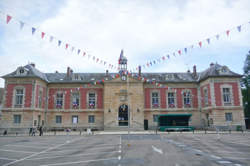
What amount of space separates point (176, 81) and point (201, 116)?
25.1 feet

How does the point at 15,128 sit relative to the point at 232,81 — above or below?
below

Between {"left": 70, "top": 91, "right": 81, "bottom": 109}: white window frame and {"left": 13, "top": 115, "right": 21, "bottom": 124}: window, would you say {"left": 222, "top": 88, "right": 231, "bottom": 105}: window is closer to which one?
{"left": 70, "top": 91, "right": 81, "bottom": 109}: white window frame

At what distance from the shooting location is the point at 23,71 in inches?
1230

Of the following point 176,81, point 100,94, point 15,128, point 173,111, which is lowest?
point 15,128

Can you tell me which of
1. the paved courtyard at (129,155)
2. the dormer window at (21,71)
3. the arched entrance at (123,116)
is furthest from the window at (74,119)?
the paved courtyard at (129,155)

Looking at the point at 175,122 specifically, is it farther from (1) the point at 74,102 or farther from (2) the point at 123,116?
(1) the point at 74,102

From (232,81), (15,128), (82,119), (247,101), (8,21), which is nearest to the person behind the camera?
(8,21)

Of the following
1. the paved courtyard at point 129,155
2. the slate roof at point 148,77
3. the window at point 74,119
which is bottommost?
the paved courtyard at point 129,155

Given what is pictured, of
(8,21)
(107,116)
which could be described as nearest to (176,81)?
(107,116)

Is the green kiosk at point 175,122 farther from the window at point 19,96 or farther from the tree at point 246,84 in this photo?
the window at point 19,96

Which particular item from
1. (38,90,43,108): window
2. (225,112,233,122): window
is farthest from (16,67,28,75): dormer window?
(225,112,233,122): window

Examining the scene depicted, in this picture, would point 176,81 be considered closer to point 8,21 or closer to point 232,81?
point 232,81

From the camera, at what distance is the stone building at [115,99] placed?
1182 inches

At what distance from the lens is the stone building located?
98.5 feet
